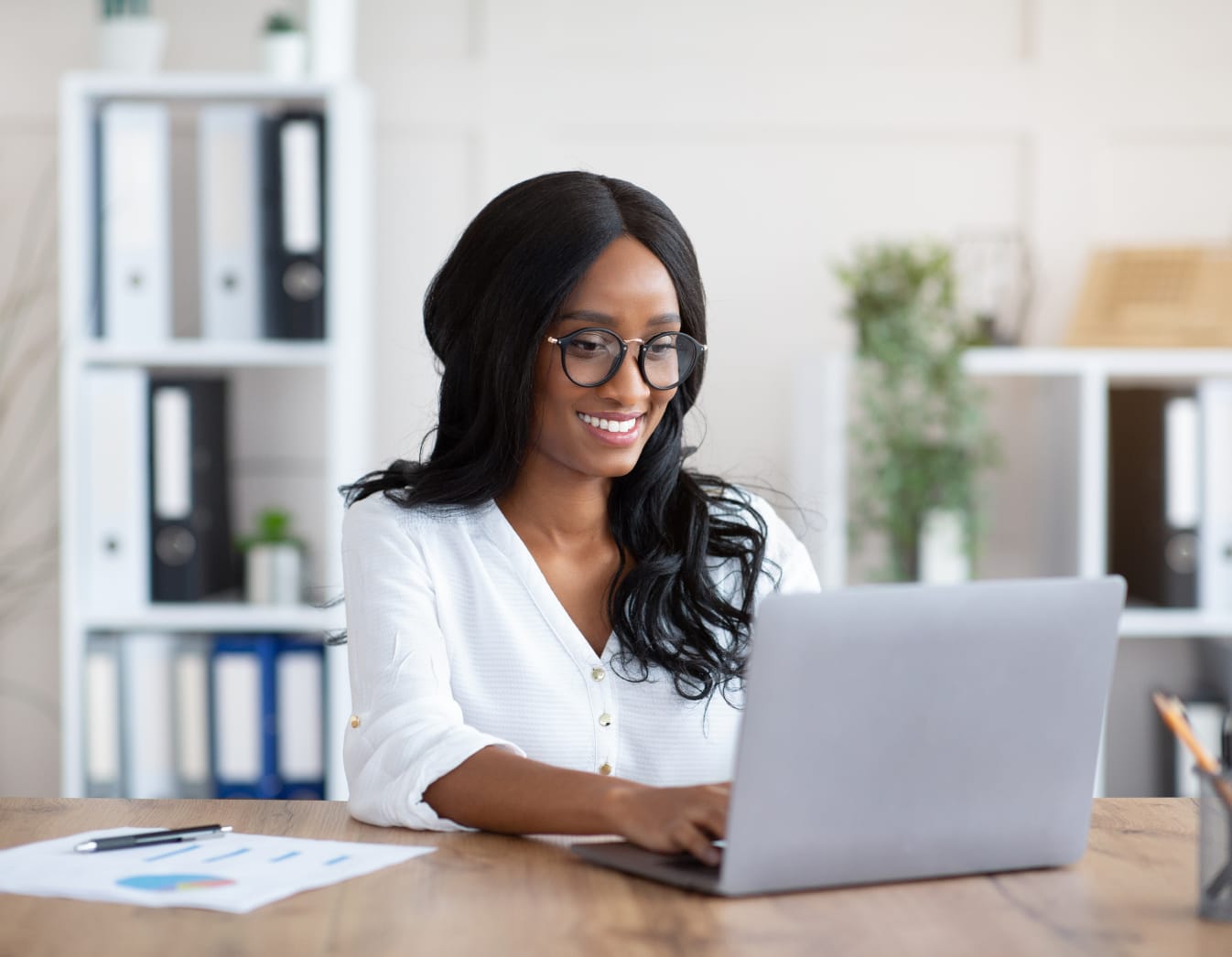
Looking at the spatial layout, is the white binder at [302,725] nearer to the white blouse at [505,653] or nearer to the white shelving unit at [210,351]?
the white shelving unit at [210,351]

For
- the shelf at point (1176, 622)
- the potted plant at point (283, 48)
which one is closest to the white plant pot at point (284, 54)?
the potted plant at point (283, 48)

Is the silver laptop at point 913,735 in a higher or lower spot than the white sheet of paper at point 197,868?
higher

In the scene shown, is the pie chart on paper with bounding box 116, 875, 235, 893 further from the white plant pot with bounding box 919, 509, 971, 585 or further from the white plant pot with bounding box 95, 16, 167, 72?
the white plant pot with bounding box 95, 16, 167, 72

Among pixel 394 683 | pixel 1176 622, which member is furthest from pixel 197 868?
pixel 1176 622

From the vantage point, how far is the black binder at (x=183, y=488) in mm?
2719

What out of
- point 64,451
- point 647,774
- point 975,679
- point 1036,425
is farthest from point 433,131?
point 975,679

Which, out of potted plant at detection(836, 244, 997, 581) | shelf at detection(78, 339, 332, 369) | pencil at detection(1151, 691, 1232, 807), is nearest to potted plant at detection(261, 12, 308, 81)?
shelf at detection(78, 339, 332, 369)

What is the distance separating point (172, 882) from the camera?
104 cm

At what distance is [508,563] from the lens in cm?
159

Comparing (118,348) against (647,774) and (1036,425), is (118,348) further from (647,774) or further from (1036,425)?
(1036,425)

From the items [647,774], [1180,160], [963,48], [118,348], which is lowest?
[647,774]

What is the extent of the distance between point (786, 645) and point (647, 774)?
0.59m

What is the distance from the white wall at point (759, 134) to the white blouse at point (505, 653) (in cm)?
139

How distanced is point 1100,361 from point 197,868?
2.11m
